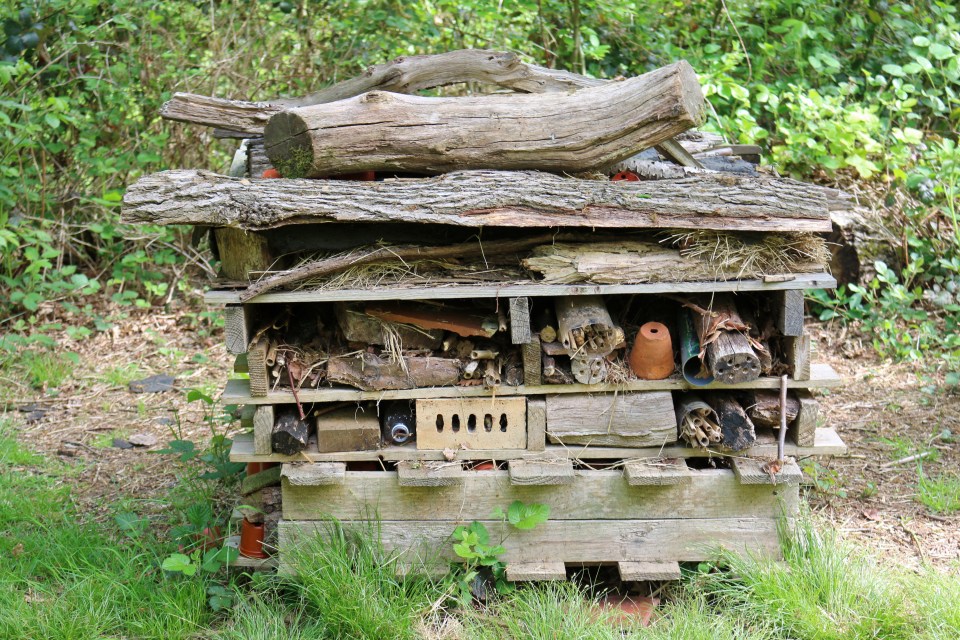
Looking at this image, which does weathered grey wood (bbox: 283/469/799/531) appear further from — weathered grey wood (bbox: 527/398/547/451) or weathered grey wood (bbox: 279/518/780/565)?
weathered grey wood (bbox: 527/398/547/451)

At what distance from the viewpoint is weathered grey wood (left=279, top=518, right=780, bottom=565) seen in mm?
3646

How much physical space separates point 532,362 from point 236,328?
3.83ft

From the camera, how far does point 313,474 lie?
11.6ft

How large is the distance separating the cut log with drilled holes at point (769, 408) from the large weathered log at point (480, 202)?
2.39ft

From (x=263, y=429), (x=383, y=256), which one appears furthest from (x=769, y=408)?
(x=263, y=429)

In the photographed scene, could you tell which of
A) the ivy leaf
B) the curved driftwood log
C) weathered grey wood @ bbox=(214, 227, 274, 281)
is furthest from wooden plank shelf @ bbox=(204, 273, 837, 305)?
the curved driftwood log

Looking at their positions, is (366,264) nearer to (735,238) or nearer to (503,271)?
(503,271)

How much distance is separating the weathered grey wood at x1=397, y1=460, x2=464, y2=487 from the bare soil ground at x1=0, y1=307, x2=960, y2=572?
1803 mm

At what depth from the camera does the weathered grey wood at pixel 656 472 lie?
3.52 metres

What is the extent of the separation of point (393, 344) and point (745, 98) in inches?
170

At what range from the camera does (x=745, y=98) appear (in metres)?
6.67

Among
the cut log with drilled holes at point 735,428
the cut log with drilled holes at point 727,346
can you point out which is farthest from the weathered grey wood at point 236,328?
the cut log with drilled holes at point 735,428

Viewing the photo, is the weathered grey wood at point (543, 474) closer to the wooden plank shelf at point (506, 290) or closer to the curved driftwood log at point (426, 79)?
the wooden plank shelf at point (506, 290)

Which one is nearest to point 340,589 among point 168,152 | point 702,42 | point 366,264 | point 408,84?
point 366,264
